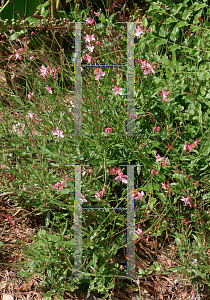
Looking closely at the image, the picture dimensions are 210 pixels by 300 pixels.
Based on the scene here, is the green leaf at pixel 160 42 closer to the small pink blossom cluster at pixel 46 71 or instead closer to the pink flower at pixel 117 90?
the pink flower at pixel 117 90

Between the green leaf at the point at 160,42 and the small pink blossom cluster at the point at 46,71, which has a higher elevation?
the green leaf at the point at 160,42

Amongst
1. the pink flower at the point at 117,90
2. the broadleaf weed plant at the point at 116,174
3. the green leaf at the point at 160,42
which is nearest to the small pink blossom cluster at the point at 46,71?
the broadleaf weed plant at the point at 116,174

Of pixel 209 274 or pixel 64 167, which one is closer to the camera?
pixel 209 274

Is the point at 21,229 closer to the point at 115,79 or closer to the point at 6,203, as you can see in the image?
the point at 6,203

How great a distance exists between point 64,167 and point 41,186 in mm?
193

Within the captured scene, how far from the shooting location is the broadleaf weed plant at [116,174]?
5.50 feet

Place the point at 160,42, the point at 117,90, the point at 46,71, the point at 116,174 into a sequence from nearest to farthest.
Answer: the point at 116,174
the point at 117,90
the point at 46,71
the point at 160,42

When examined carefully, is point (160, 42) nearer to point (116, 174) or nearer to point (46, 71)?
point (46, 71)

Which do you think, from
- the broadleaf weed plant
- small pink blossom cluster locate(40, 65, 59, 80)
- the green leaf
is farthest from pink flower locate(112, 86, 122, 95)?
the green leaf

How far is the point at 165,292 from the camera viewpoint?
179 centimetres

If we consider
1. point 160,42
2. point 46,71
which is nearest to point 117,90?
point 46,71

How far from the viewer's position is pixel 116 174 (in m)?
1.87

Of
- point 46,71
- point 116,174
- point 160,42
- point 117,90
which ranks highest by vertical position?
point 160,42

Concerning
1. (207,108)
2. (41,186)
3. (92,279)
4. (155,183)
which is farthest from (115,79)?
(92,279)
